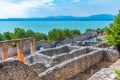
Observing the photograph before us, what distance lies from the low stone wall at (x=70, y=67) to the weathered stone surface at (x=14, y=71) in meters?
1.24

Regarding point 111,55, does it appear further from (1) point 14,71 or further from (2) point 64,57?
(1) point 14,71

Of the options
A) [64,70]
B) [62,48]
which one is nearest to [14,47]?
[62,48]

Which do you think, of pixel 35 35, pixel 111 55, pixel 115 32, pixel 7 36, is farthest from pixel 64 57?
pixel 35 35

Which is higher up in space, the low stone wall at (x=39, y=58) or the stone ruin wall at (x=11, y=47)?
the low stone wall at (x=39, y=58)

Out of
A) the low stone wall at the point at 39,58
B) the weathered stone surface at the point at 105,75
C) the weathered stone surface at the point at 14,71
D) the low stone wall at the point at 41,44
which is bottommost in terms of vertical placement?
the low stone wall at the point at 41,44

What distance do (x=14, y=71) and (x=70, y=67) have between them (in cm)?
505

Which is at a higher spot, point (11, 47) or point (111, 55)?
point (111, 55)

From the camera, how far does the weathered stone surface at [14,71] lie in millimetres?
9219

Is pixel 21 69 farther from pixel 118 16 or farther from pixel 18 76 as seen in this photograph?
pixel 118 16

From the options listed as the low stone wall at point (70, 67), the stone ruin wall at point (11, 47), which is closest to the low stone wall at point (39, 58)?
the low stone wall at point (70, 67)

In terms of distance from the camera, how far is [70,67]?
543 inches

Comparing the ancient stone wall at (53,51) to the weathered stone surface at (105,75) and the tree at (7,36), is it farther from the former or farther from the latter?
the tree at (7,36)

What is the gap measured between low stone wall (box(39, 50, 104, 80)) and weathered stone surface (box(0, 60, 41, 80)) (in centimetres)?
124

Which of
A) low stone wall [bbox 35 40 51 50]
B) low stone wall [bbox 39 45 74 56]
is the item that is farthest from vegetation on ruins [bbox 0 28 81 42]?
low stone wall [bbox 39 45 74 56]
